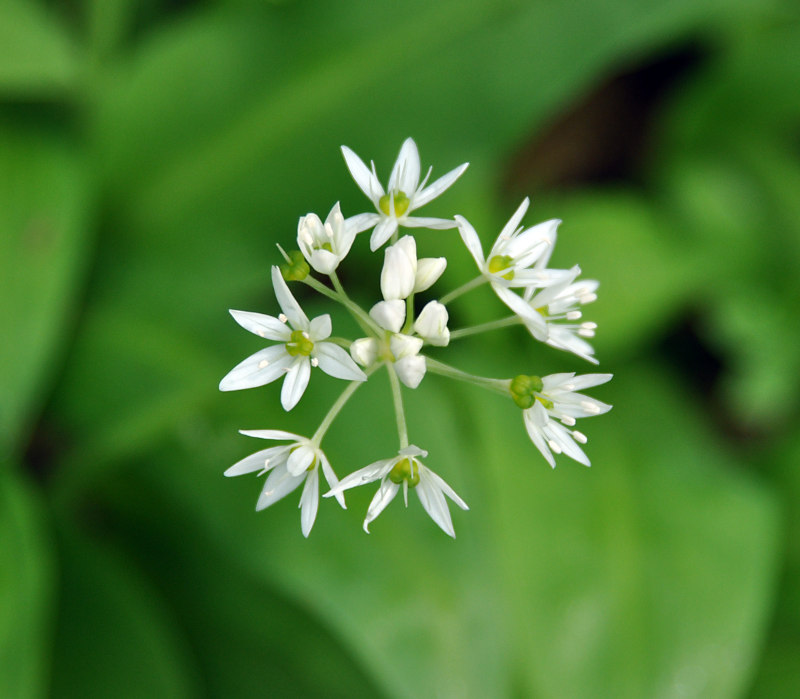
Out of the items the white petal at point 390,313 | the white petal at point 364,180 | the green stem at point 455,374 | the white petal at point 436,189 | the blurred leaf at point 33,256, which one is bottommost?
the green stem at point 455,374

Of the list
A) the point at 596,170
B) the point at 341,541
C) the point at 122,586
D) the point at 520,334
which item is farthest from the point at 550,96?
the point at 122,586

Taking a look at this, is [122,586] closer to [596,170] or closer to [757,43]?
[596,170]

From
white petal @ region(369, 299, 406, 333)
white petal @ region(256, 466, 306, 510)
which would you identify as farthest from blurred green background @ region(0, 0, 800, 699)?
white petal @ region(369, 299, 406, 333)

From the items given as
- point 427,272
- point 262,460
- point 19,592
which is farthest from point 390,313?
point 19,592

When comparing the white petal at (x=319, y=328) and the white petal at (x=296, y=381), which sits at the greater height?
the white petal at (x=319, y=328)

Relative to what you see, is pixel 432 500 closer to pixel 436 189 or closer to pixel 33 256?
pixel 436 189

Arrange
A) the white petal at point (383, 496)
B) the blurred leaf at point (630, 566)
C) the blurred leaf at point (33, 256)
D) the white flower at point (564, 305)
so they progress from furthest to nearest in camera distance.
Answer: the blurred leaf at point (630, 566)
the blurred leaf at point (33, 256)
the white flower at point (564, 305)
the white petal at point (383, 496)

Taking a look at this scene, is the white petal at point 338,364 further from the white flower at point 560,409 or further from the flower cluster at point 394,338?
the white flower at point 560,409

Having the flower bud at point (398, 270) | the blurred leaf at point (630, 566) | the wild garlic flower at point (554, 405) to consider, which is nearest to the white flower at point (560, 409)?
the wild garlic flower at point (554, 405)
